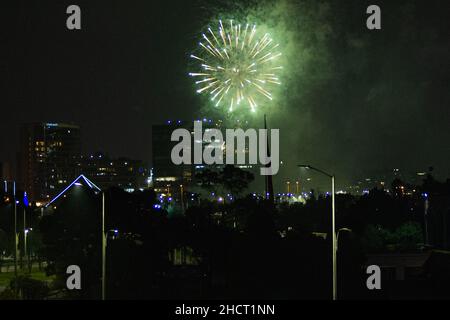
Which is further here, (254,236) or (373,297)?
(254,236)

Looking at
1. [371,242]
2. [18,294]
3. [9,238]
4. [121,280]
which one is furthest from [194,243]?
[9,238]

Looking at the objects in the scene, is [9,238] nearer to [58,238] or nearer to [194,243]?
[58,238]

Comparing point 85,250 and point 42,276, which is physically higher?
point 85,250

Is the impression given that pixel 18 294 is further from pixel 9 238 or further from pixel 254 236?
pixel 9 238

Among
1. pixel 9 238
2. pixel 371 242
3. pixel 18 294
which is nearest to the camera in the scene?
pixel 18 294
